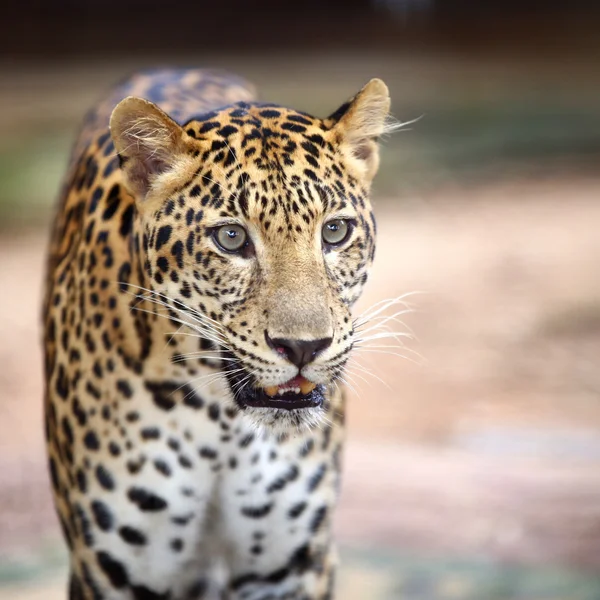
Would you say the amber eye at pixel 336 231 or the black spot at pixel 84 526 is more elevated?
the amber eye at pixel 336 231

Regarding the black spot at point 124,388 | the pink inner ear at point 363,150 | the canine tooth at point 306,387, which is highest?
the pink inner ear at point 363,150

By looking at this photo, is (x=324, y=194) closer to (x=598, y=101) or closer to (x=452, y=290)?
(x=452, y=290)

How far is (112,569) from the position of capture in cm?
470

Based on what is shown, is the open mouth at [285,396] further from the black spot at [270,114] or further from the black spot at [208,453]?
the black spot at [270,114]

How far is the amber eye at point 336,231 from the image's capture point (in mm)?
4164

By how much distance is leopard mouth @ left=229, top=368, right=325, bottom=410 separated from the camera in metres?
4.08

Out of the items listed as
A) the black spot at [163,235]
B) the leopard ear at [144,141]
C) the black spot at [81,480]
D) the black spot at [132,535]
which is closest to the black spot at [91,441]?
the black spot at [81,480]

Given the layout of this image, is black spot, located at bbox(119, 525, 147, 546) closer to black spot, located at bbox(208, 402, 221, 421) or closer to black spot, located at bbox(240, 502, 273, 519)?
black spot, located at bbox(240, 502, 273, 519)

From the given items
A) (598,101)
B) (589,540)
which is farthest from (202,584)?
(598,101)

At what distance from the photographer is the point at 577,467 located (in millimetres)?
8398

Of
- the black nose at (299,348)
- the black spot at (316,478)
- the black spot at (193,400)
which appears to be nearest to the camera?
the black nose at (299,348)

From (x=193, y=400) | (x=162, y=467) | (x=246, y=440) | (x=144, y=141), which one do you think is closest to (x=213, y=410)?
(x=193, y=400)

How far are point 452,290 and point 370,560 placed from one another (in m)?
6.42

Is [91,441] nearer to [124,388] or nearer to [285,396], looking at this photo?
[124,388]
